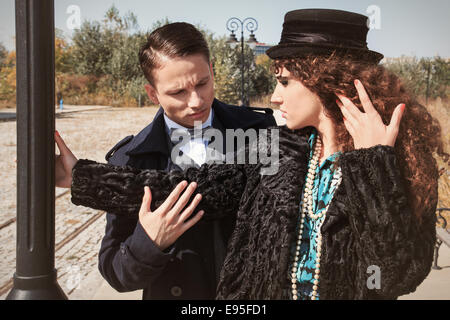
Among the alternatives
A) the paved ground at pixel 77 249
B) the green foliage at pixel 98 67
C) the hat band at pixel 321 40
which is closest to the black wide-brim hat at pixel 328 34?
the hat band at pixel 321 40

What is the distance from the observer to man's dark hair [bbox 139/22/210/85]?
175 cm

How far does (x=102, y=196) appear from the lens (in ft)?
5.51

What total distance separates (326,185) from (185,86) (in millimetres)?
628

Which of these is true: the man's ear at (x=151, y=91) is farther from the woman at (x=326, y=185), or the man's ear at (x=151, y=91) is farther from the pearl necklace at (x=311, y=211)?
the pearl necklace at (x=311, y=211)

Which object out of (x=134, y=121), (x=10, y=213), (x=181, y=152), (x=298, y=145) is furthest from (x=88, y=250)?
(x=134, y=121)

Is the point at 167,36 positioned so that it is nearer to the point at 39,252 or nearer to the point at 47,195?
the point at 47,195

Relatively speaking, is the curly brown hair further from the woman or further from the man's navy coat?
the man's navy coat

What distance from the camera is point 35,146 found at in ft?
4.96

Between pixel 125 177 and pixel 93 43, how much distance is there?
82.0 ft

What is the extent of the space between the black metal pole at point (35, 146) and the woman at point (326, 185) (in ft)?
0.56

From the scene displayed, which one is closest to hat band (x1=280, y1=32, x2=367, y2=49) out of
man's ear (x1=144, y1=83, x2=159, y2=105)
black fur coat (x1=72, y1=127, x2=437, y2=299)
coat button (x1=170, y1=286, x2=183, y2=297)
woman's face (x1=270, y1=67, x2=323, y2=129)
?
woman's face (x1=270, y1=67, x2=323, y2=129)

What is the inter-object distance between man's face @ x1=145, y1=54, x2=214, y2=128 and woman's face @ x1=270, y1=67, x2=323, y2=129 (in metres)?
0.30

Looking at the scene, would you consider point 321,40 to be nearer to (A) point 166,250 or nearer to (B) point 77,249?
(A) point 166,250

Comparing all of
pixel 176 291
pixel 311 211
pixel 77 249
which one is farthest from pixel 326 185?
pixel 77 249
